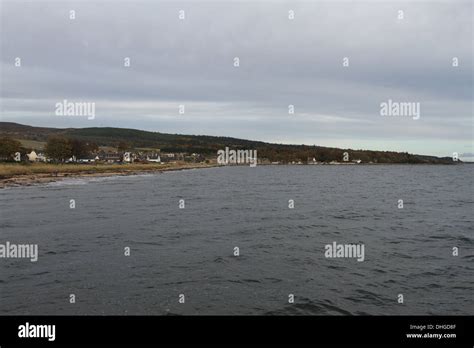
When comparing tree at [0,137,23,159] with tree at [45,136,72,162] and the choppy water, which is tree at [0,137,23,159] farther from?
the choppy water

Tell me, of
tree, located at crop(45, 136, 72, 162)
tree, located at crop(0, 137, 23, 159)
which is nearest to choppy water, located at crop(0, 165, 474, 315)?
tree, located at crop(0, 137, 23, 159)

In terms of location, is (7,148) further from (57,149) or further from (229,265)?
(229,265)

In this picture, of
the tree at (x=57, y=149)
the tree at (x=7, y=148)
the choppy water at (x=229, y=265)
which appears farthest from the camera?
the tree at (x=57, y=149)

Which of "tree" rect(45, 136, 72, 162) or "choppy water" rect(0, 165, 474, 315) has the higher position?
"tree" rect(45, 136, 72, 162)

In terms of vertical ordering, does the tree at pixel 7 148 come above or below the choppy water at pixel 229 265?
above

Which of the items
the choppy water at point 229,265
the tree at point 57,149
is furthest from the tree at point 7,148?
the choppy water at point 229,265

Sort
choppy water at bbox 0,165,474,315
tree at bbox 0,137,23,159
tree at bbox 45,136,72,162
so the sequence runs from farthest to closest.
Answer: tree at bbox 45,136,72,162 < tree at bbox 0,137,23,159 < choppy water at bbox 0,165,474,315

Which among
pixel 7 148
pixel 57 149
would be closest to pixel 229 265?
pixel 7 148

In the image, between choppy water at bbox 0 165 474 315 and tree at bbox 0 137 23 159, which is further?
tree at bbox 0 137 23 159

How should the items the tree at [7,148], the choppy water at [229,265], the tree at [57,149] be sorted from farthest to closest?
Result: the tree at [57,149] < the tree at [7,148] < the choppy water at [229,265]

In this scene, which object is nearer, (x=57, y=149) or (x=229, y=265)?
(x=229, y=265)

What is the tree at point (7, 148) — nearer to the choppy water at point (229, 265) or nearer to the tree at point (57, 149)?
the tree at point (57, 149)
